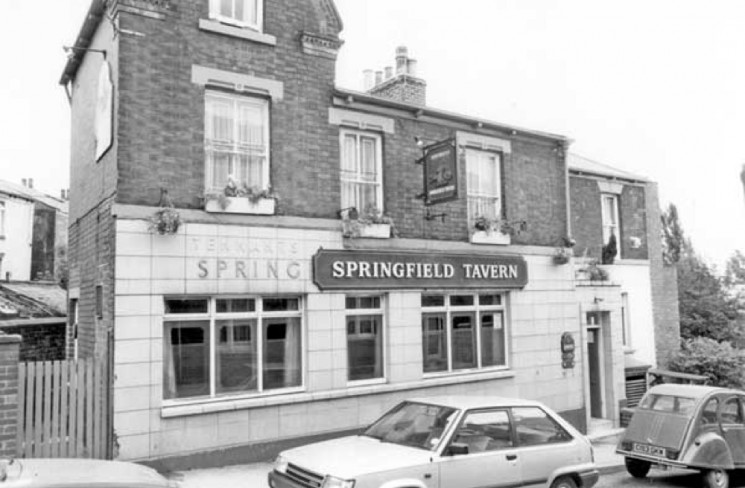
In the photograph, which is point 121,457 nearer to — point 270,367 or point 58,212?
point 270,367

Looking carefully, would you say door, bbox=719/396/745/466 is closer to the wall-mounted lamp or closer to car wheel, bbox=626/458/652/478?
car wheel, bbox=626/458/652/478

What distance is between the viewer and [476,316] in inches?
570

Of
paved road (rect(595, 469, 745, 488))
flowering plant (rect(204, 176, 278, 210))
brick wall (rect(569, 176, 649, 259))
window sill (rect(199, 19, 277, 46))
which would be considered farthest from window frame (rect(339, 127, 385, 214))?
brick wall (rect(569, 176, 649, 259))

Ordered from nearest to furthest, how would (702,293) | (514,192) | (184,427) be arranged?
(184,427), (514,192), (702,293)

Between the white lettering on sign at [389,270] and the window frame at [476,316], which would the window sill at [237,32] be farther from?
the window frame at [476,316]

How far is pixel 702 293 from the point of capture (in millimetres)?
26500

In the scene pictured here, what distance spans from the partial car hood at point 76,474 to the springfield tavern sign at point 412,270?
713cm

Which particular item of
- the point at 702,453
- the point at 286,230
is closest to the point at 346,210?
the point at 286,230

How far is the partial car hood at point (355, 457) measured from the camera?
22.4 feet

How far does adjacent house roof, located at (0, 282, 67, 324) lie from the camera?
16203mm

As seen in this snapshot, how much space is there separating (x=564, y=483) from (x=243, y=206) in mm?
6749

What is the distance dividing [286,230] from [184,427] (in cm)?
381

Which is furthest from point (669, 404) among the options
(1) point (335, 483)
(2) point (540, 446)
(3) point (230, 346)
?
(3) point (230, 346)

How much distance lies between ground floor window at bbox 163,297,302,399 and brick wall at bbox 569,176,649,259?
35.1 ft
